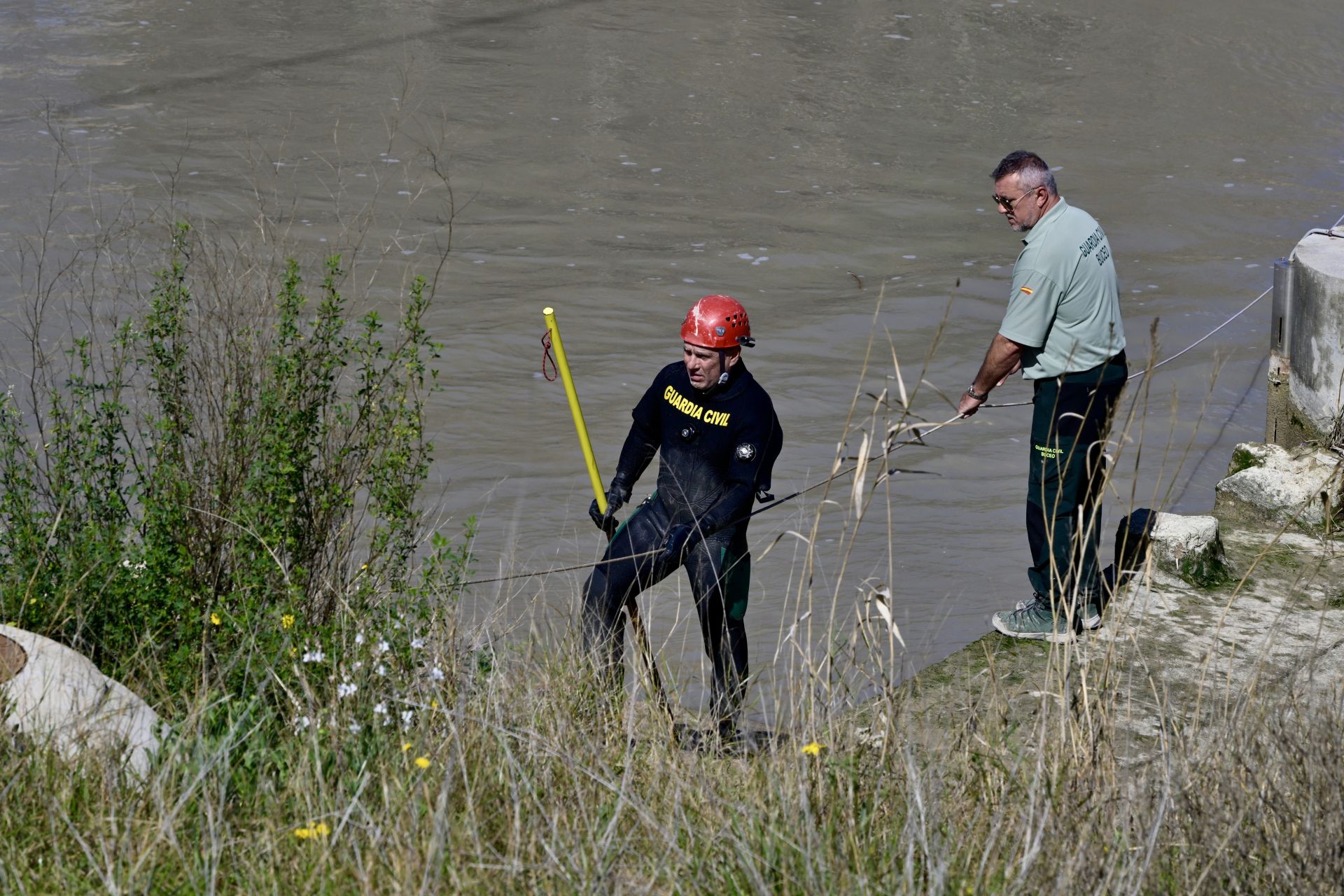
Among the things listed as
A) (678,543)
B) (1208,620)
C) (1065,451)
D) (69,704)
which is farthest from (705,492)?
(69,704)

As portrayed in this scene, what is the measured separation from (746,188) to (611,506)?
9.97 metres

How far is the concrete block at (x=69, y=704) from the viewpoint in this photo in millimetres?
3512

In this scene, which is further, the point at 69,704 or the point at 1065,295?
the point at 1065,295

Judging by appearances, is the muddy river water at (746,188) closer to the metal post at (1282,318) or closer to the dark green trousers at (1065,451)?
the dark green trousers at (1065,451)

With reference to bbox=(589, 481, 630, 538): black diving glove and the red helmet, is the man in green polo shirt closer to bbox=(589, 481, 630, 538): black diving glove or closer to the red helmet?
the red helmet

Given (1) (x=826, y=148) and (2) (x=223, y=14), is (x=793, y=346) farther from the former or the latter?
(2) (x=223, y=14)

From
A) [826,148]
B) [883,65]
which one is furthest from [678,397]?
[883,65]

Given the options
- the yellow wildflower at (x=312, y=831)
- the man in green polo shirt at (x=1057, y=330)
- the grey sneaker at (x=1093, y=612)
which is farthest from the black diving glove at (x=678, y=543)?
the yellow wildflower at (x=312, y=831)

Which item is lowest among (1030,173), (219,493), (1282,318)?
(219,493)

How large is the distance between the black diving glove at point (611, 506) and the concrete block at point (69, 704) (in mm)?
2088

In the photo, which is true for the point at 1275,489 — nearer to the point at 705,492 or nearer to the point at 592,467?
the point at 705,492

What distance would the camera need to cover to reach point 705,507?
5.45 metres

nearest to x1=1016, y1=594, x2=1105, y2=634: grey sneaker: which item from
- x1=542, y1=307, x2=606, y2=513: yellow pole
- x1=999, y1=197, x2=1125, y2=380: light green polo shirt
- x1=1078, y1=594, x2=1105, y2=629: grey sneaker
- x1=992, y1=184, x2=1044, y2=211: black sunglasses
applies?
x1=1078, y1=594, x2=1105, y2=629: grey sneaker

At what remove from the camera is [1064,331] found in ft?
18.4
